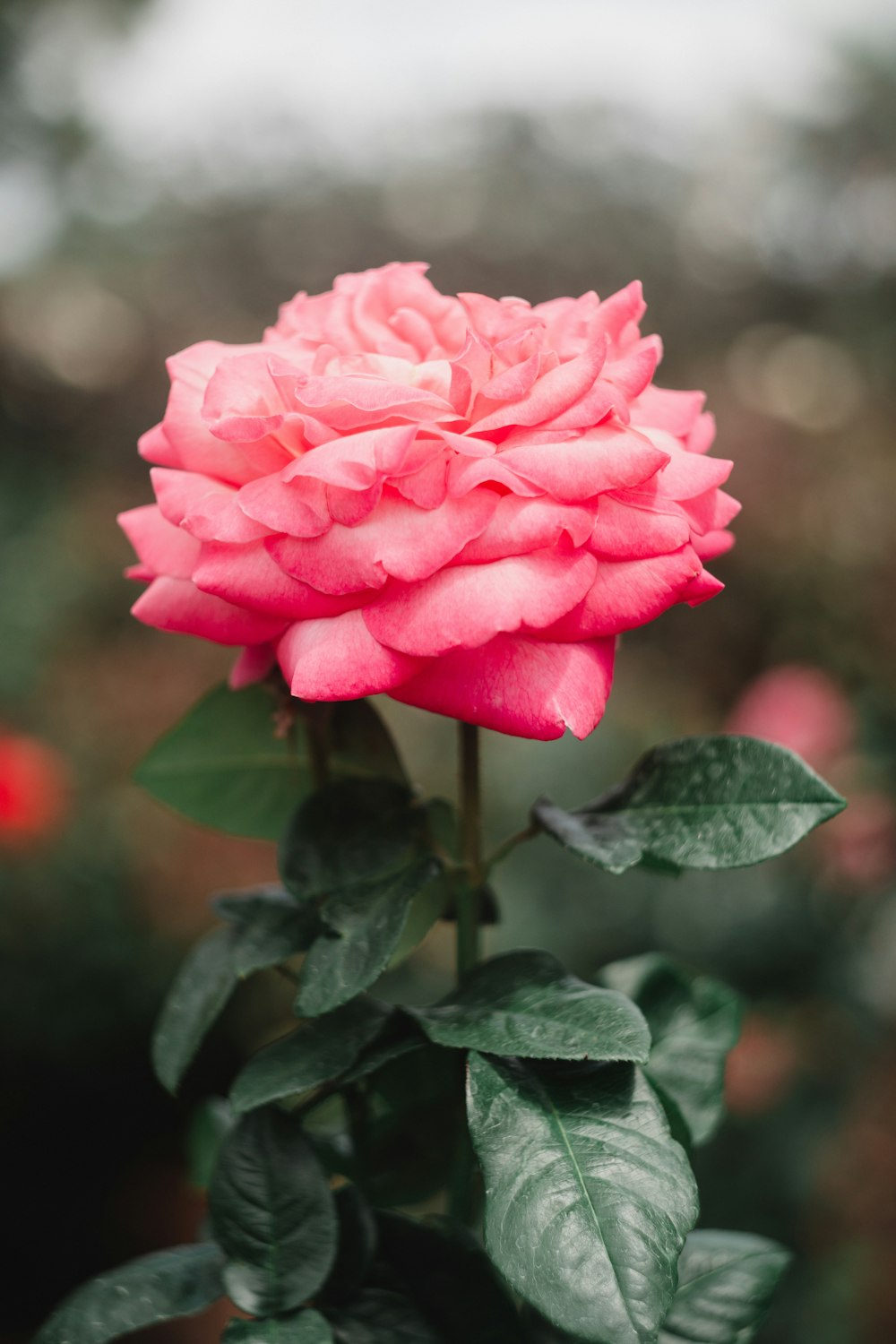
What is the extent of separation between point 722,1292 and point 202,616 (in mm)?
414

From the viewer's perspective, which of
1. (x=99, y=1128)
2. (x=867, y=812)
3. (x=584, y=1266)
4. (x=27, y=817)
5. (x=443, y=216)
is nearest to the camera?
(x=584, y=1266)

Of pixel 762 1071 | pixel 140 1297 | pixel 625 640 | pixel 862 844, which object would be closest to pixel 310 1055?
pixel 140 1297

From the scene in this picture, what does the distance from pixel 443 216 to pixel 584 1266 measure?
208 inches

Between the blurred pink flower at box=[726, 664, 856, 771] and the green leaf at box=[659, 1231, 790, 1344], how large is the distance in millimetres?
1200

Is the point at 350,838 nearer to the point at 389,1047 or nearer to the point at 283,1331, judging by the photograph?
the point at 389,1047

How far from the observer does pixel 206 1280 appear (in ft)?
1.42

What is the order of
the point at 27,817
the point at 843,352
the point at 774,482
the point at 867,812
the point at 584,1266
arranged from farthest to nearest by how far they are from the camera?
the point at 843,352
the point at 774,482
the point at 27,817
the point at 867,812
the point at 584,1266

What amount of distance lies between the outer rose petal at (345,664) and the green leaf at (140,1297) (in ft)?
0.87

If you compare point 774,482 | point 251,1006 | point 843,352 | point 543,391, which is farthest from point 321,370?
point 843,352

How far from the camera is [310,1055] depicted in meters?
0.40

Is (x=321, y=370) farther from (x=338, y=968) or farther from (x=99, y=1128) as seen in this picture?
(x=99, y=1128)

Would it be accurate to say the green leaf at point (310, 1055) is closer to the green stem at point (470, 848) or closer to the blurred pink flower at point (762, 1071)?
the green stem at point (470, 848)

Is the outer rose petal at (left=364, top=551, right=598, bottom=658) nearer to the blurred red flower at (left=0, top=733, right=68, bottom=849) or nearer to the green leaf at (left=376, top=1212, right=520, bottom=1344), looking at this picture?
the green leaf at (left=376, top=1212, right=520, bottom=1344)

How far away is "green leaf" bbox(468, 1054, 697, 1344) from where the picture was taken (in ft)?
0.98
